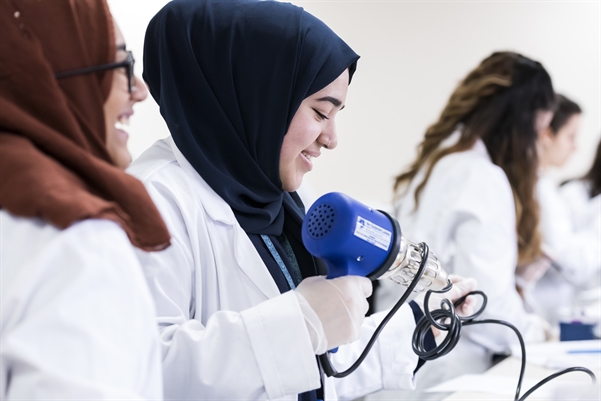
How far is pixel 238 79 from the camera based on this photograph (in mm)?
1110

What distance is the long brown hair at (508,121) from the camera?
2.15 m

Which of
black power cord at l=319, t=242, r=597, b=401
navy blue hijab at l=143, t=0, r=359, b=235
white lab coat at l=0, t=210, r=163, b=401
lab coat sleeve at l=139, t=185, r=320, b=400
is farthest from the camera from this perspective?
navy blue hijab at l=143, t=0, r=359, b=235

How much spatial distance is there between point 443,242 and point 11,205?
1606 millimetres

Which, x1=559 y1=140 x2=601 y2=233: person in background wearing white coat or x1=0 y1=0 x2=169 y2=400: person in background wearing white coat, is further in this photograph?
x1=559 y1=140 x2=601 y2=233: person in background wearing white coat

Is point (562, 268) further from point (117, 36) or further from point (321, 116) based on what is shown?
point (117, 36)

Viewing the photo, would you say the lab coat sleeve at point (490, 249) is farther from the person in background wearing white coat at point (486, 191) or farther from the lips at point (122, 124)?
the lips at point (122, 124)

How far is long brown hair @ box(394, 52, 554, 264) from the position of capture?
7.04 feet

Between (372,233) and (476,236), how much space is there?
118cm

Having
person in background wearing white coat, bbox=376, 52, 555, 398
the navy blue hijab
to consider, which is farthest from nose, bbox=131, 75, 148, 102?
person in background wearing white coat, bbox=376, 52, 555, 398

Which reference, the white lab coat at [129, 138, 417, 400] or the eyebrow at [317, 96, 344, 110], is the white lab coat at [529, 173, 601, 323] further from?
the eyebrow at [317, 96, 344, 110]

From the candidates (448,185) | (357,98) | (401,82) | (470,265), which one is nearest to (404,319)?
(470,265)

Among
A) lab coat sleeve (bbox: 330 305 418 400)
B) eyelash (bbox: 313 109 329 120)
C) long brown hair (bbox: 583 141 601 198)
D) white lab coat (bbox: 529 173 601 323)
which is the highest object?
eyelash (bbox: 313 109 329 120)

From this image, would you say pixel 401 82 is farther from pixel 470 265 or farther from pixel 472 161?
pixel 470 265

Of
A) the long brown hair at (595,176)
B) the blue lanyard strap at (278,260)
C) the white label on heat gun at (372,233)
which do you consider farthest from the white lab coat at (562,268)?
the white label on heat gun at (372,233)
